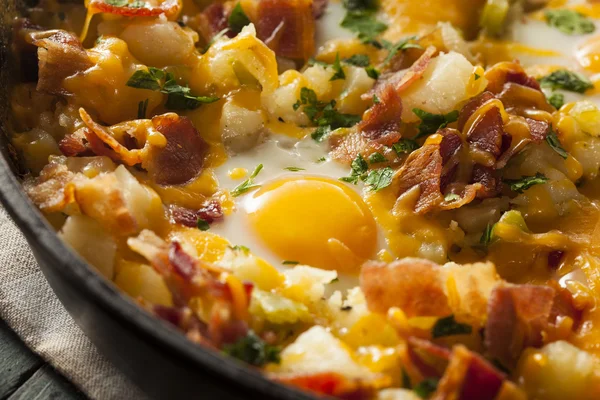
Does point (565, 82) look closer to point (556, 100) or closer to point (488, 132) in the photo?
point (556, 100)

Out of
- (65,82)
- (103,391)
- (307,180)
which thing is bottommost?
(103,391)

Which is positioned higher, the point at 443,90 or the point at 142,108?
the point at 443,90

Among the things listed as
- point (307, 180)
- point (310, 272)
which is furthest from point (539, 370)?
point (307, 180)

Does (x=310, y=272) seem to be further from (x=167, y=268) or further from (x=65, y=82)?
(x=65, y=82)

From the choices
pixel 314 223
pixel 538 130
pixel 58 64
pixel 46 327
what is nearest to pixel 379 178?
pixel 314 223

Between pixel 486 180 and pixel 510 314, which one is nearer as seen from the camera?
pixel 510 314

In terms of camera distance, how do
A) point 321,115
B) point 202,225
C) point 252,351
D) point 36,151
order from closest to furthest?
1. point 252,351
2. point 202,225
3. point 36,151
4. point 321,115
